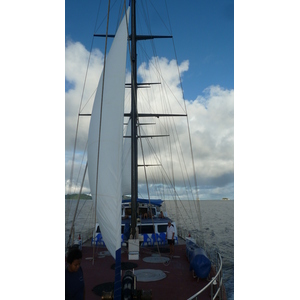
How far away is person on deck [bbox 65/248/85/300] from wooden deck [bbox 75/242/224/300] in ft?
9.94

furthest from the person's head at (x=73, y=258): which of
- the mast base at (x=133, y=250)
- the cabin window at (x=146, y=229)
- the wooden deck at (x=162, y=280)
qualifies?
the cabin window at (x=146, y=229)

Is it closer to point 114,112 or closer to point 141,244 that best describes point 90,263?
point 141,244

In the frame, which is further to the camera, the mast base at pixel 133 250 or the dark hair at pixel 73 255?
the mast base at pixel 133 250

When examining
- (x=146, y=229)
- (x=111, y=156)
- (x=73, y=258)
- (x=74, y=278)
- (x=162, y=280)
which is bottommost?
(x=162, y=280)

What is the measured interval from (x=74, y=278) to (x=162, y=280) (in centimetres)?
456

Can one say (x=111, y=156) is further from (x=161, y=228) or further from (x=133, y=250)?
(x=161, y=228)

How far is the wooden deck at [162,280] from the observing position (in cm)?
659

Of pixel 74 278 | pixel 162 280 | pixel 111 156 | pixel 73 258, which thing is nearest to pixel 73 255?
pixel 73 258

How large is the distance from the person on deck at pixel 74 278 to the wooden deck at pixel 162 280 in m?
3.03

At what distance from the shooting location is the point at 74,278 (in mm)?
3590

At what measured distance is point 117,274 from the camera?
4.09 metres

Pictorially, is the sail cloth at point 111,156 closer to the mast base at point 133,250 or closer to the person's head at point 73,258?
the person's head at point 73,258

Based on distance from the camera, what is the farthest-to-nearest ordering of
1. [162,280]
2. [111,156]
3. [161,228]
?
[161,228] < [162,280] < [111,156]
